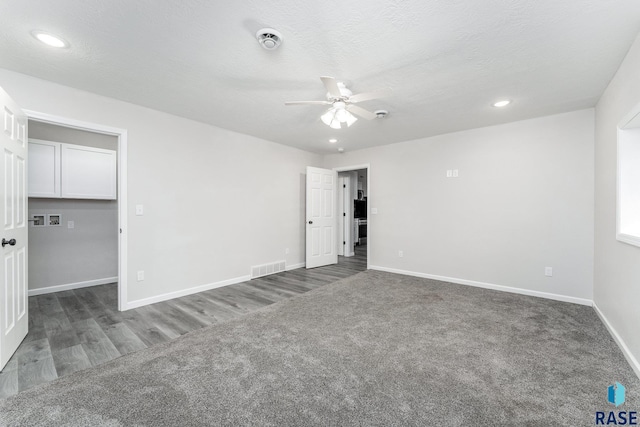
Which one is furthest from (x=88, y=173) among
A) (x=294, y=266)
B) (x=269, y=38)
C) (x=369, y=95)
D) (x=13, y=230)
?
(x=369, y=95)

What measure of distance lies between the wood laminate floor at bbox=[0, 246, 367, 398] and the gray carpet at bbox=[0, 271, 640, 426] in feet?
0.70

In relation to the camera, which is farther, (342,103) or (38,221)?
(38,221)

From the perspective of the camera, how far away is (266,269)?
15.6 ft

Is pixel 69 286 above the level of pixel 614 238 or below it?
below

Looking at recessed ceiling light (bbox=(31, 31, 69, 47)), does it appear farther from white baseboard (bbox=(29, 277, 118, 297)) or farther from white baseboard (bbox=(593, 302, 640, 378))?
white baseboard (bbox=(593, 302, 640, 378))

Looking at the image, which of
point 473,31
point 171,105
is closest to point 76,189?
point 171,105

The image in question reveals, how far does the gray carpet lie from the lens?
1498mm

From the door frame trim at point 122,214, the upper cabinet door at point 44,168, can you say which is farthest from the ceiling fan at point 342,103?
the upper cabinet door at point 44,168

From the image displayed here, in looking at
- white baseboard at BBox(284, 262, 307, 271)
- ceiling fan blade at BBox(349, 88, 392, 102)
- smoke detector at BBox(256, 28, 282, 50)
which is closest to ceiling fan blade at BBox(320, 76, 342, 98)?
ceiling fan blade at BBox(349, 88, 392, 102)

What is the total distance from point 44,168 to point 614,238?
22.4ft

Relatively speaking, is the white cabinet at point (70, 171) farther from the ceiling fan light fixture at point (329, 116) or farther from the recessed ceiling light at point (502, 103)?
the recessed ceiling light at point (502, 103)

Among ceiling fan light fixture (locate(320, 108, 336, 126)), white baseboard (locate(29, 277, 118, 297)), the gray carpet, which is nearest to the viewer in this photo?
the gray carpet

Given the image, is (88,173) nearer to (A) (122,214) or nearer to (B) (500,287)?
(A) (122,214)

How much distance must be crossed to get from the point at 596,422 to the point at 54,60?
4698 mm
